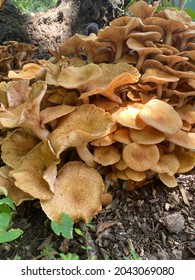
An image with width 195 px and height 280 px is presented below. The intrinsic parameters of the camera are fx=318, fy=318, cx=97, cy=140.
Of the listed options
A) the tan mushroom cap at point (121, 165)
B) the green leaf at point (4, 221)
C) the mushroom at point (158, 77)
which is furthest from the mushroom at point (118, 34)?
the green leaf at point (4, 221)

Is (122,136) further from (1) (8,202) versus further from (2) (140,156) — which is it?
(1) (8,202)

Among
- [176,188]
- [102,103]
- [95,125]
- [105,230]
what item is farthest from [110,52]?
[105,230]

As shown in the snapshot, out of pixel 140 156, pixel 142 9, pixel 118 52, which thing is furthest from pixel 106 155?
pixel 142 9

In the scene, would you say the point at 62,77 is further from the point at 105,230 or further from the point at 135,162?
the point at 105,230

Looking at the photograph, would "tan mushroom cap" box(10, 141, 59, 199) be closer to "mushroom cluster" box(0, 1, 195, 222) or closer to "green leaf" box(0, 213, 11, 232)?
"mushroom cluster" box(0, 1, 195, 222)

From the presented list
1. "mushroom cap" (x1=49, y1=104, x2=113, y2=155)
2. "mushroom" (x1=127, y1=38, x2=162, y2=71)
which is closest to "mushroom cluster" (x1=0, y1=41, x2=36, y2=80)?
"mushroom cap" (x1=49, y1=104, x2=113, y2=155)

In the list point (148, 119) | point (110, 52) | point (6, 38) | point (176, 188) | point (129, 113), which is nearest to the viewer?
point (148, 119)
